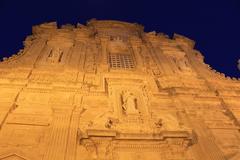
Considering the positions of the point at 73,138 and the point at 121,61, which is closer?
the point at 73,138

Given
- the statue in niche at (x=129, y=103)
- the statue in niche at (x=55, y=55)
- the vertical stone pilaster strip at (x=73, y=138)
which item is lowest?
the vertical stone pilaster strip at (x=73, y=138)

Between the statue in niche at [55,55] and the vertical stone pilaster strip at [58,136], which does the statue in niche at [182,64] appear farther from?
the vertical stone pilaster strip at [58,136]

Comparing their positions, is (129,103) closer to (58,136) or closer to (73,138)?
(73,138)

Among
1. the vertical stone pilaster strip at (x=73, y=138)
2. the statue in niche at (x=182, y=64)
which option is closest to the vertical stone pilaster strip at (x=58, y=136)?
the vertical stone pilaster strip at (x=73, y=138)

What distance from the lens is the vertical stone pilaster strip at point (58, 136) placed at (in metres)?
11.1

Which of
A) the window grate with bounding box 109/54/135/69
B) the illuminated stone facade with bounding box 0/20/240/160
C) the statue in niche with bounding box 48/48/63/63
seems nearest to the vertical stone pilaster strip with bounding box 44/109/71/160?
the illuminated stone facade with bounding box 0/20/240/160

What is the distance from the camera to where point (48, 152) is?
440 inches

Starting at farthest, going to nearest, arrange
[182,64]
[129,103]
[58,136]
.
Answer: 1. [182,64]
2. [129,103]
3. [58,136]

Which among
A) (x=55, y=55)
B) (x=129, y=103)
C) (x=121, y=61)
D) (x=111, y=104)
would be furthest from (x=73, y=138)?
(x=121, y=61)

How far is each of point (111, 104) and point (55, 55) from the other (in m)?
6.60

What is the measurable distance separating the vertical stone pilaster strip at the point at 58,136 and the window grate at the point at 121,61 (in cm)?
679

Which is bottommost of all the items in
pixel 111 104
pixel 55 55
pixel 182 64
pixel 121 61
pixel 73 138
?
pixel 73 138

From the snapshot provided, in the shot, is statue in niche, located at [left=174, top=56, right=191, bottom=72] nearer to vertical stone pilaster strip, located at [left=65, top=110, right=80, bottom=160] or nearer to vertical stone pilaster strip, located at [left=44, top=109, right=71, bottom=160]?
vertical stone pilaster strip, located at [left=65, top=110, right=80, bottom=160]

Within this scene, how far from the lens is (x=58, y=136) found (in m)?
12.0
